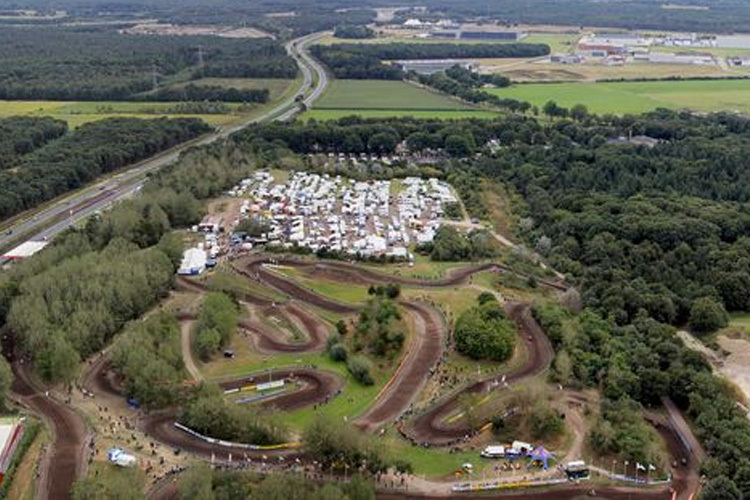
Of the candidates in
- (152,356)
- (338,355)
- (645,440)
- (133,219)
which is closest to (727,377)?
(645,440)

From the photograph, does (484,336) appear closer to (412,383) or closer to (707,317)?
(412,383)

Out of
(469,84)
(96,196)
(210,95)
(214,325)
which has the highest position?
(469,84)

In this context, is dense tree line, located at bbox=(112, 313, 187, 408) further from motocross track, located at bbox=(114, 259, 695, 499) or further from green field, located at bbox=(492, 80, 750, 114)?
green field, located at bbox=(492, 80, 750, 114)

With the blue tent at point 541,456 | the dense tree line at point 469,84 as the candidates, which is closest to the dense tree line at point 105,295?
the blue tent at point 541,456

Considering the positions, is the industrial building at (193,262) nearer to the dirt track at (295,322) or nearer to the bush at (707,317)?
the dirt track at (295,322)

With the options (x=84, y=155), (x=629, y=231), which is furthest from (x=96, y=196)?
(x=629, y=231)

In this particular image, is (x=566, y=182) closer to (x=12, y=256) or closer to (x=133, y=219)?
(x=133, y=219)
